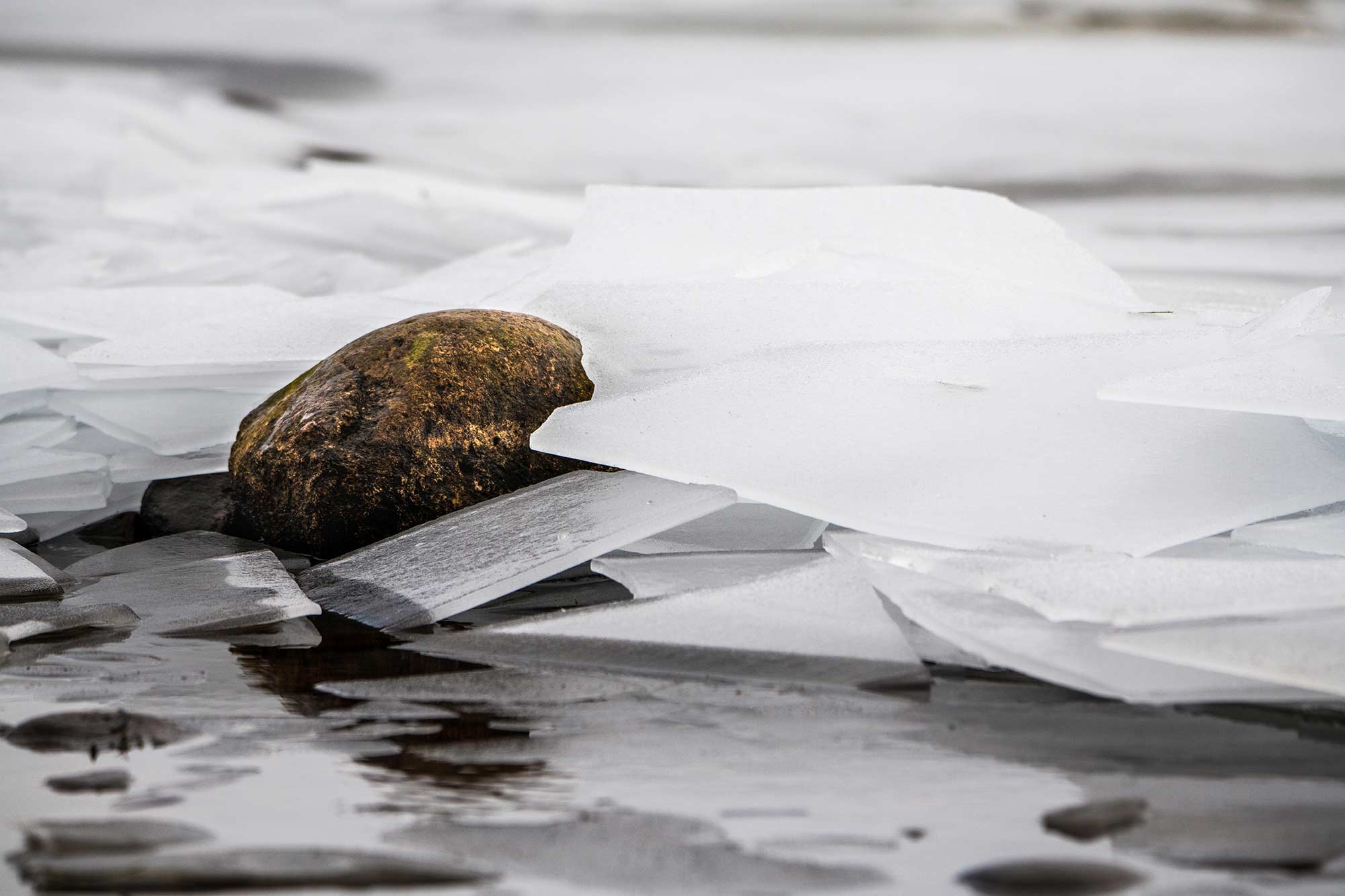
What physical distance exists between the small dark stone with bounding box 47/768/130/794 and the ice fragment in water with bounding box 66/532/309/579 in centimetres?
102

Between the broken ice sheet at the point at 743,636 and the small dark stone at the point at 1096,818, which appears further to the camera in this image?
the broken ice sheet at the point at 743,636

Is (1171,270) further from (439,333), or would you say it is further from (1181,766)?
(1181,766)

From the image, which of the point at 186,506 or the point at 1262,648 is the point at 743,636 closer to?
the point at 1262,648

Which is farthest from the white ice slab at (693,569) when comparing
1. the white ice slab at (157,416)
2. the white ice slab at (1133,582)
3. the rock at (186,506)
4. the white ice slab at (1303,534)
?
the white ice slab at (157,416)

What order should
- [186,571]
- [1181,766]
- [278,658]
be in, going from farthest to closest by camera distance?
[186,571]
[278,658]
[1181,766]

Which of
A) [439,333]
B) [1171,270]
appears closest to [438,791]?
[439,333]

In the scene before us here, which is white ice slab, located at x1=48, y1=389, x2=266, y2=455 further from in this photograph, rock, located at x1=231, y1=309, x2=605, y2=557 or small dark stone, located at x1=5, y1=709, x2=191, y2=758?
small dark stone, located at x1=5, y1=709, x2=191, y2=758

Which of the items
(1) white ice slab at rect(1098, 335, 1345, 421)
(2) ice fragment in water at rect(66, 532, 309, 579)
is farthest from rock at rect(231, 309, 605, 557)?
(1) white ice slab at rect(1098, 335, 1345, 421)

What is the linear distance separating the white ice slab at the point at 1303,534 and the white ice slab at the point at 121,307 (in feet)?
7.97

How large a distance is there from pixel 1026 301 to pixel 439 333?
1.25 m

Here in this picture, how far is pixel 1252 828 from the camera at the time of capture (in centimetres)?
117

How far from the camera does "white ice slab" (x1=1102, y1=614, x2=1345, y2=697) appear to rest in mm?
1389

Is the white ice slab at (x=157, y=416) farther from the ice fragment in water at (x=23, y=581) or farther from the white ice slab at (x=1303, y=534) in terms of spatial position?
the white ice slab at (x=1303, y=534)

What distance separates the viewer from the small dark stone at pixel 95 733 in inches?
54.0
